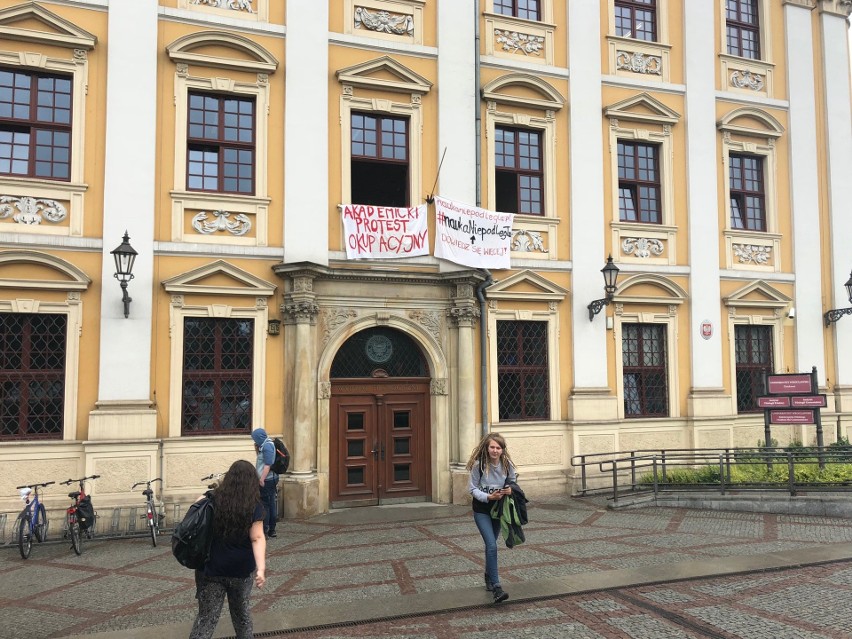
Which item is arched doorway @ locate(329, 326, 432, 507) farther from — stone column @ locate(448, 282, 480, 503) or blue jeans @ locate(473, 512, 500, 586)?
blue jeans @ locate(473, 512, 500, 586)

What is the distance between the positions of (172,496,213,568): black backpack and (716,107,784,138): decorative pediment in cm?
1492

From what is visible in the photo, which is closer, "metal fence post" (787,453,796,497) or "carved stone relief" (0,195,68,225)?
"carved stone relief" (0,195,68,225)

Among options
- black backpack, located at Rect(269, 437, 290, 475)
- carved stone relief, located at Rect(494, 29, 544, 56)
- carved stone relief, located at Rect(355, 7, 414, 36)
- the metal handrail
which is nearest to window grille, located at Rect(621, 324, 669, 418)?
the metal handrail

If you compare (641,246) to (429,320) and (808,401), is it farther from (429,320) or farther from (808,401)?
(429,320)

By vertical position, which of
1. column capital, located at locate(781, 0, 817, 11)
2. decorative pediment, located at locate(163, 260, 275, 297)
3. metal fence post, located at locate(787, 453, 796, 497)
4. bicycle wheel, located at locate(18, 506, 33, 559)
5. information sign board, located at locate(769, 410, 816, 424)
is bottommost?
bicycle wheel, located at locate(18, 506, 33, 559)

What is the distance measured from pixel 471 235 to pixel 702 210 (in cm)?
578

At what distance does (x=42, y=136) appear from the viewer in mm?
11414

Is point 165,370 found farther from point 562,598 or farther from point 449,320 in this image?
point 562,598

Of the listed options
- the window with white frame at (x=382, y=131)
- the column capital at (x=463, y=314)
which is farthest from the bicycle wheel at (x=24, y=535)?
the column capital at (x=463, y=314)

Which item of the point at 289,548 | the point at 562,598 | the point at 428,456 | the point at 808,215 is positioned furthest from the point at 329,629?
the point at 808,215

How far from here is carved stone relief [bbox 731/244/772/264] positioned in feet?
51.5

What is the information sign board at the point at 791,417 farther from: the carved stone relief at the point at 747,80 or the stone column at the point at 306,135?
the stone column at the point at 306,135

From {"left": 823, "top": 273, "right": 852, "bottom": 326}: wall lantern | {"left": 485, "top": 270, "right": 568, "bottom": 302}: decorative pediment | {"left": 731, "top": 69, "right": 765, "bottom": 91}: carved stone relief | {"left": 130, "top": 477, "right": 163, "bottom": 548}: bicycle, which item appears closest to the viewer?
{"left": 130, "top": 477, "right": 163, "bottom": 548}: bicycle

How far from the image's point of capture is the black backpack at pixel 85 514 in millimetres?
9938
